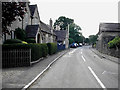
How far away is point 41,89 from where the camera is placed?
5836mm

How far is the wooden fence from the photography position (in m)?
11.1

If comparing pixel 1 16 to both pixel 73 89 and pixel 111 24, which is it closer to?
pixel 73 89

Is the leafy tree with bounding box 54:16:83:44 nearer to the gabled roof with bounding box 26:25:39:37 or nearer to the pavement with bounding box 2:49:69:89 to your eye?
the gabled roof with bounding box 26:25:39:37

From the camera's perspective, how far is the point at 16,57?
11.3 meters

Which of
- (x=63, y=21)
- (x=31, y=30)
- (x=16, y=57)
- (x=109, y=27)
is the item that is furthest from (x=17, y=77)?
(x=63, y=21)

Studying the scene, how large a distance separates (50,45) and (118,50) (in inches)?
402

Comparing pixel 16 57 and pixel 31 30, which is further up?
pixel 31 30

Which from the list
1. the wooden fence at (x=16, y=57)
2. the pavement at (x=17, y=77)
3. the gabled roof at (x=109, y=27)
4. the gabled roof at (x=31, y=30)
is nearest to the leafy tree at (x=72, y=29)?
the gabled roof at (x=109, y=27)

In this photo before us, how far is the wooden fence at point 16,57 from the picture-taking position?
36.3 feet

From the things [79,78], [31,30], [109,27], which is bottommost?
[79,78]

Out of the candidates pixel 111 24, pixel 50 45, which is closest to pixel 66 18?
pixel 111 24

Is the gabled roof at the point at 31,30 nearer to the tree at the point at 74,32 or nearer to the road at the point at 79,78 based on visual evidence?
the road at the point at 79,78

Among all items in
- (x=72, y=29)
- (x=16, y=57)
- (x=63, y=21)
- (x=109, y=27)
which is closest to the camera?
(x=16, y=57)

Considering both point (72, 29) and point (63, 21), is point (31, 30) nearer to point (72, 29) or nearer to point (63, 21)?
point (72, 29)
